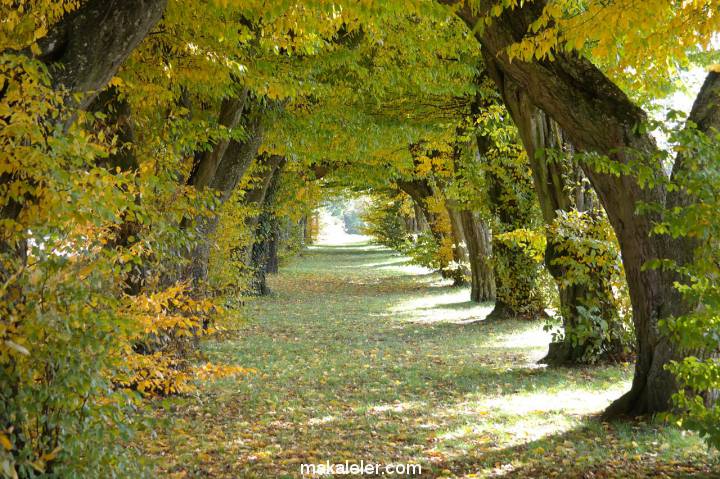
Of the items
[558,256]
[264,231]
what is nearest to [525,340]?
[558,256]

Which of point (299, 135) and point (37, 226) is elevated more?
point (299, 135)

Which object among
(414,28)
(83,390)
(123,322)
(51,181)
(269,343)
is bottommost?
(269,343)

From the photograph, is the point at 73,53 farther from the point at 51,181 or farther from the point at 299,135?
the point at 299,135

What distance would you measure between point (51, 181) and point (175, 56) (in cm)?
402

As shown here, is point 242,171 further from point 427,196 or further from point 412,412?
point 427,196

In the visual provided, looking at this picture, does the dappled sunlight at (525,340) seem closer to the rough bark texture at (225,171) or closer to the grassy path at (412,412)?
the grassy path at (412,412)

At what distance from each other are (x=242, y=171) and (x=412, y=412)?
491cm

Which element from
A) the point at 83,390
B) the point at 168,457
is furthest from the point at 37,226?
the point at 168,457

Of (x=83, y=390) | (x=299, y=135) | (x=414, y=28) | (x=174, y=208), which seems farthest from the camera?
(x=299, y=135)

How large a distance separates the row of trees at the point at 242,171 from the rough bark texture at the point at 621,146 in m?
0.02

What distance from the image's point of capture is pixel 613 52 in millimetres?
5285

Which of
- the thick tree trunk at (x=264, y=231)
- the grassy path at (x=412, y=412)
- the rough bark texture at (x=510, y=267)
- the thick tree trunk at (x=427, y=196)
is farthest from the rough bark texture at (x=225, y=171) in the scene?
the thick tree trunk at (x=427, y=196)

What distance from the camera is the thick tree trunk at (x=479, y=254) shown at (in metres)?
17.7

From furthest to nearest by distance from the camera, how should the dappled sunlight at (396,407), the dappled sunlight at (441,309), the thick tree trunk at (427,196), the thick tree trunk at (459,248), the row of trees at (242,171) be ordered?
the thick tree trunk at (427,196), the thick tree trunk at (459,248), the dappled sunlight at (441,309), the dappled sunlight at (396,407), the row of trees at (242,171)
